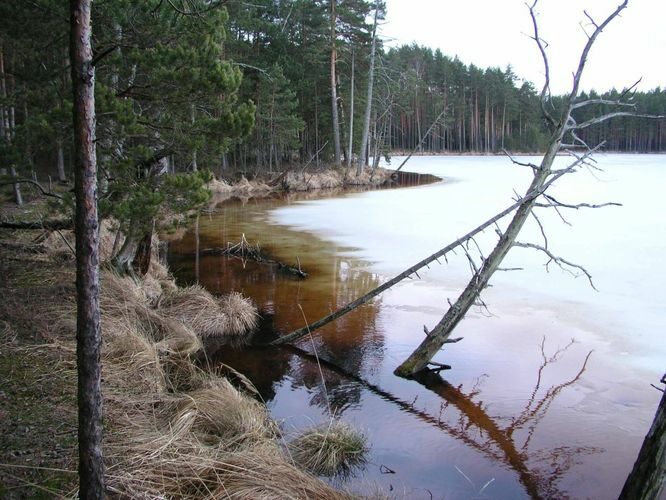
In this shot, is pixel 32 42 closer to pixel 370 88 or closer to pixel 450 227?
pixel 450 227

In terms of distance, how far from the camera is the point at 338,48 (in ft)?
108

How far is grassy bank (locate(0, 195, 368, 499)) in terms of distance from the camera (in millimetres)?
3619

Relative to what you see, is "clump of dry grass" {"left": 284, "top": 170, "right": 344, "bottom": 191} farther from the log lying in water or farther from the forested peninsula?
the forested peninsula

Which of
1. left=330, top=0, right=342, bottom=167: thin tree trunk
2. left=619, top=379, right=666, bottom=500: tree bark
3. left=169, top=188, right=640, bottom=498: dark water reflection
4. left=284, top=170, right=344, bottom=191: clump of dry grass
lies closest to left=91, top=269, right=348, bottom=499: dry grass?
left=169, top=188, right=640, bottom=498: dark water reflection

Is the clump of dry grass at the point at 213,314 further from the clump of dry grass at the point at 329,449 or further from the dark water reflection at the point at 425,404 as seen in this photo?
the clump of dry grass at the point at 329,449

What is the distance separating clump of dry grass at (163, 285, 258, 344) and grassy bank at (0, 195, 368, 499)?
15 mm

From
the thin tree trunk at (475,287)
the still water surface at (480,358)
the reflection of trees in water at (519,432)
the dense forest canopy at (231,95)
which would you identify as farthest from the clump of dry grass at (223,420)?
the dense forest canopy at (231,95)

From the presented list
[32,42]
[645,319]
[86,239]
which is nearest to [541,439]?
[645,319]

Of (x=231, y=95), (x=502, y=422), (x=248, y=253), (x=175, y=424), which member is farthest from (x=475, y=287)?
(x=248, y=253)

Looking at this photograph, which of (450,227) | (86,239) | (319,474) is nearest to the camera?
(86,239)

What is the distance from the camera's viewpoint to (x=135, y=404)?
4.89m

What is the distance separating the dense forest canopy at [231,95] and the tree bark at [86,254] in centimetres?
13

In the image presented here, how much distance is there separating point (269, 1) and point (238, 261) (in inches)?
1009

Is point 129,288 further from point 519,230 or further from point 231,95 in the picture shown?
point 519,230
